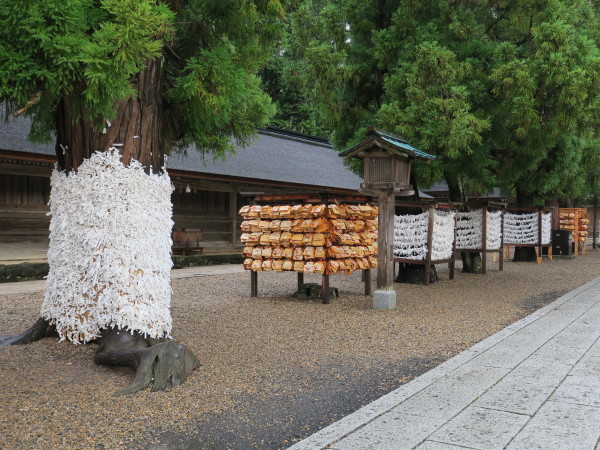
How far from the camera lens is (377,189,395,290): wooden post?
8.56m

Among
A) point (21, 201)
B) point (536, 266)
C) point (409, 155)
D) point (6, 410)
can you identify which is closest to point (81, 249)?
point (6, 410)

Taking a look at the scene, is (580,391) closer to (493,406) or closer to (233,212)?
(493,406)

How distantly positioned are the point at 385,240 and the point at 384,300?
95cm

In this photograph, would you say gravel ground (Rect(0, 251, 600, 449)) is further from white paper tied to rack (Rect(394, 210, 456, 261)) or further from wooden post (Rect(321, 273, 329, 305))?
white paper tied to rack (Rect(394, 210, 456, 261))

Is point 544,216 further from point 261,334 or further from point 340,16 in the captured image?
point 261,334

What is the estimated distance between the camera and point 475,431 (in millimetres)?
3418

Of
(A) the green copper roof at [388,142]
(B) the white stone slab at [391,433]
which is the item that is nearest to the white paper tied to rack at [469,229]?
(A) the green copper roof at [388,142]

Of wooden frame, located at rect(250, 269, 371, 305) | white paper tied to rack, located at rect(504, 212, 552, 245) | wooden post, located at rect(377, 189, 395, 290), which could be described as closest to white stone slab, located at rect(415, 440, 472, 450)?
wooden post, located at rect(377, 189, 395, 290)

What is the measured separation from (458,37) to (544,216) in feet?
32.1

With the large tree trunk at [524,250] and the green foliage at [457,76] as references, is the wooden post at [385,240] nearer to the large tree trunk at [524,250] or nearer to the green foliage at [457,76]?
the green foliage at [457,76]

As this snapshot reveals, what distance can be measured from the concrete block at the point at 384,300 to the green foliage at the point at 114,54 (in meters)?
3.91

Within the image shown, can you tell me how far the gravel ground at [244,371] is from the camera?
356 cm

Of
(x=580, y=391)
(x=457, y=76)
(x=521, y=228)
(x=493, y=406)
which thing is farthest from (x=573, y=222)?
(x=493, y=406)

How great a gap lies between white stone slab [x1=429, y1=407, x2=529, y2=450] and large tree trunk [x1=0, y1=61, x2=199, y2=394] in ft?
7.40
